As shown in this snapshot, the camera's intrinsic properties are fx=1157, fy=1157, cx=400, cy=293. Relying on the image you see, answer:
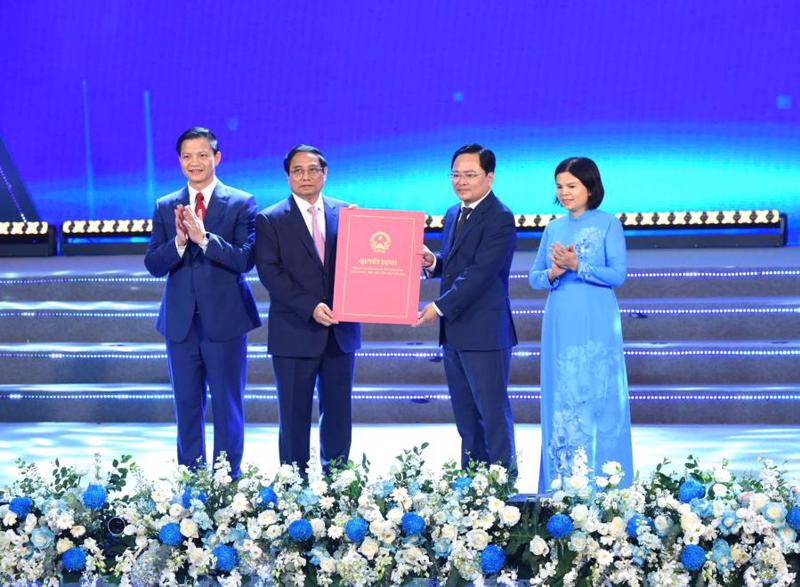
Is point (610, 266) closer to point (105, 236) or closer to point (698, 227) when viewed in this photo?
point (698, 227)

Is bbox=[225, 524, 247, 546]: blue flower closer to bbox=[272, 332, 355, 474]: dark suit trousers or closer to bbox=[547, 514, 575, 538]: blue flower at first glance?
bbox=[547, 514, 575, 538]: blue flower

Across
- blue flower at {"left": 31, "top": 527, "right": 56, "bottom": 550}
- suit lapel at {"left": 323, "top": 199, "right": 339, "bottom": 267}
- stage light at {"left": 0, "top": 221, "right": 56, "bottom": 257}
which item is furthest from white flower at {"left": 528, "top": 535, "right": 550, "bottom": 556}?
stage light at {"left": 0, "top": 221, "right": 56, "bottom": 257}

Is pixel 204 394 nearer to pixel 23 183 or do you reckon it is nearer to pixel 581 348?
pixel 581 348

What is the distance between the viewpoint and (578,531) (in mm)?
2291

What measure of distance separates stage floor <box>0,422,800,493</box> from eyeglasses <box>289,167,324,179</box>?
1342mm

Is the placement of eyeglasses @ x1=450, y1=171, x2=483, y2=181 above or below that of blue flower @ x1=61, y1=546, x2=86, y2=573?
above

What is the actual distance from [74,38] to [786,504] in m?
8.74

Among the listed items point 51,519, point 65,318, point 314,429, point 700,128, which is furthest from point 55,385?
point 700,128

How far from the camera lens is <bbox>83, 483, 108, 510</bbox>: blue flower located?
8.07 ft

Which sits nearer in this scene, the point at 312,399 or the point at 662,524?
the point at 662,524

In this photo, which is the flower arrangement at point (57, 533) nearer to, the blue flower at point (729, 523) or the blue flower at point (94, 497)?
the blue flower at point (94, 497)

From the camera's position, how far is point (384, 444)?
5453 millimetres

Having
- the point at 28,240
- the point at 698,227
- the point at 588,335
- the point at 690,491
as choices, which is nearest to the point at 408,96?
the point at 698,227

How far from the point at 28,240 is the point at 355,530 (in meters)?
8.10
